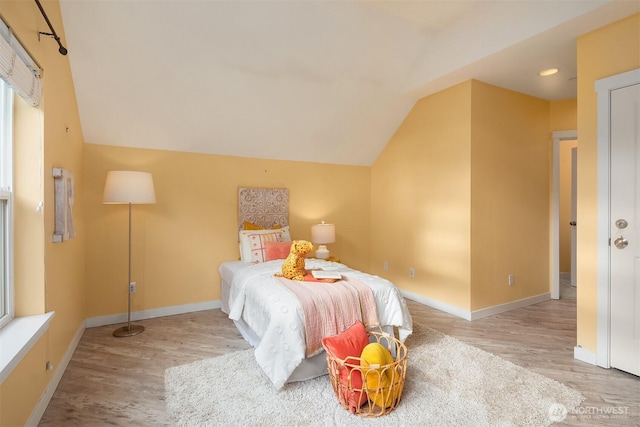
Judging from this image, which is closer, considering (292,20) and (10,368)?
(10,368)

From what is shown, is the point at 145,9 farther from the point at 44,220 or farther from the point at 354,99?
the point at 354,99

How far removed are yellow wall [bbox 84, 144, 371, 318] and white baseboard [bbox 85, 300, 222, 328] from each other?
2.0 inches

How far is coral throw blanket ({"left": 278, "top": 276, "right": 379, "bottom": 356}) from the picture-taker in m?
2.08

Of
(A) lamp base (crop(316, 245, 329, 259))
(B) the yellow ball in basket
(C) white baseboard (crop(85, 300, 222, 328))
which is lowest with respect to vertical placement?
(C) white baseboard (crop(85, 300, 222, 328))

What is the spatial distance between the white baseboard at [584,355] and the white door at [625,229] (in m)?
0.11

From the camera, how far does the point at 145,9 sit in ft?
7.78

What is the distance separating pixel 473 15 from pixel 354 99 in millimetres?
1416

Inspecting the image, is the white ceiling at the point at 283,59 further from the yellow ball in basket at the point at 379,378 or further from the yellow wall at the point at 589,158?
the yellow ball in basket at the point at 379,378

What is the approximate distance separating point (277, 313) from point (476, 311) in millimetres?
2383

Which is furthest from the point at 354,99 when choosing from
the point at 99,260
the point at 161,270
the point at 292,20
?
the point at 99,260

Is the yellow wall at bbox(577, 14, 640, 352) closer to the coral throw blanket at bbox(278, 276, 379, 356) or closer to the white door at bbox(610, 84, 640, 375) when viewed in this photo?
the white door at bbox(610, 84, 640, 375)

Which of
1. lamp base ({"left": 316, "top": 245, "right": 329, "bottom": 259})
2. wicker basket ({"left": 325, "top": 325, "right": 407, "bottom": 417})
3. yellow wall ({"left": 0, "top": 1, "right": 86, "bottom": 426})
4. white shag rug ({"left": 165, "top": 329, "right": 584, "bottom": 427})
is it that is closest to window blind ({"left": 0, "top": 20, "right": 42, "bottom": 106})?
yellow wall ({"left": 0, "top": 1, "right": 86, "bottom": 426})

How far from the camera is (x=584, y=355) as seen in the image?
2.38m

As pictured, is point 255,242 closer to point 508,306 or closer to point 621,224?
point 508,306
